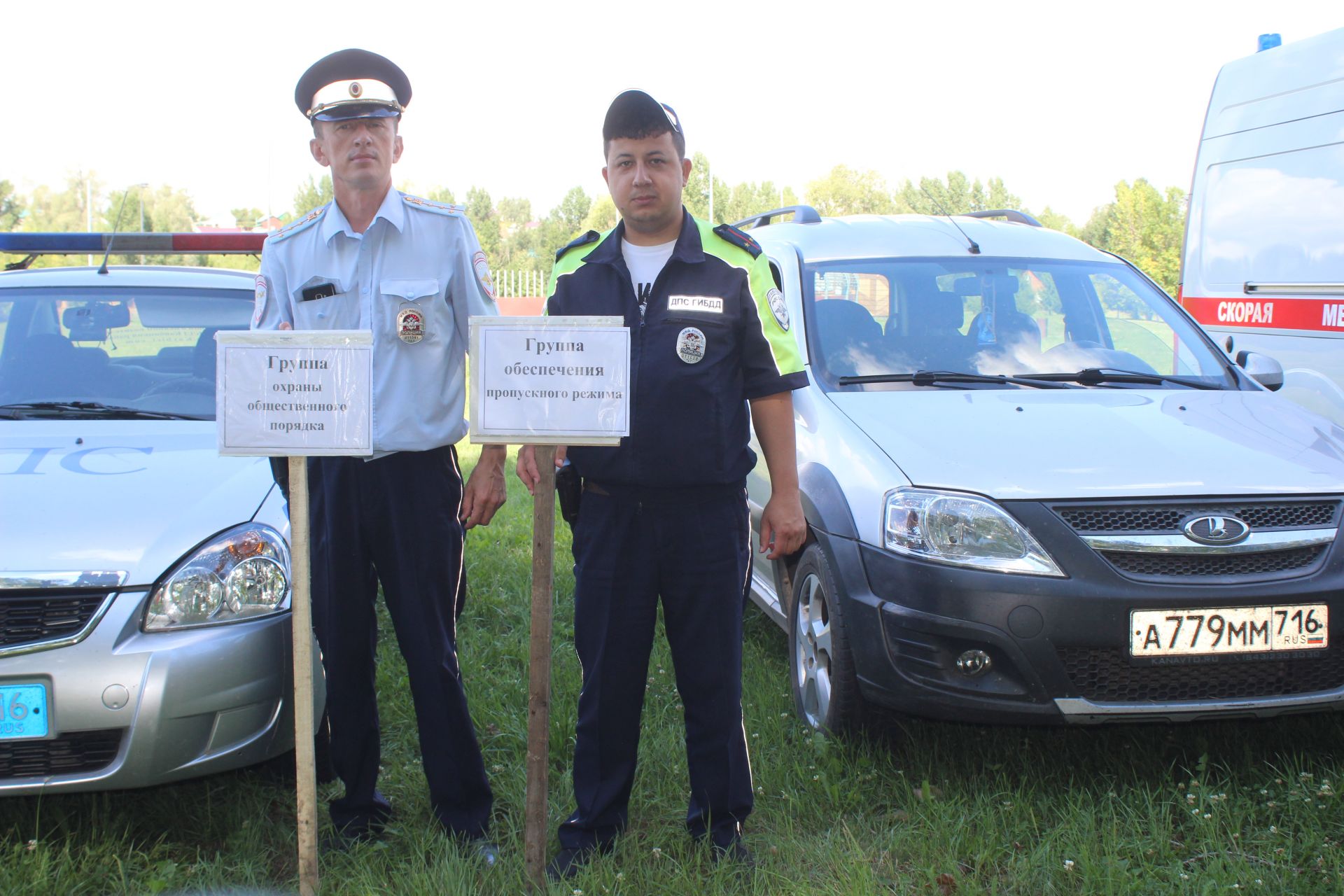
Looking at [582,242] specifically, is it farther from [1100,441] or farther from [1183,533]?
[1183,533]

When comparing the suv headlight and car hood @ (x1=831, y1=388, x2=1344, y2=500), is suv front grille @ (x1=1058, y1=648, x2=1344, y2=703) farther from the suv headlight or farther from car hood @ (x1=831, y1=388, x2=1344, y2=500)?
car hood @ (x1=831, y1=388, x2=1344, y2=500)

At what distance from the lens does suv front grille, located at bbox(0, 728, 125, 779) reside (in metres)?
2.48

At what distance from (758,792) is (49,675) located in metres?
1.86

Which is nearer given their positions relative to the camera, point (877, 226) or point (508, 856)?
point (508, 856)

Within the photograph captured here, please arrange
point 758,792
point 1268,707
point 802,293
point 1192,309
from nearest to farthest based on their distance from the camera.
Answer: point 1268,707 → point 758,792 → point 802,293 → point 1192,309

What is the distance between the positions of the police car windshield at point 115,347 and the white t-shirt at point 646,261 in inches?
65.9

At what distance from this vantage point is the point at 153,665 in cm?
252

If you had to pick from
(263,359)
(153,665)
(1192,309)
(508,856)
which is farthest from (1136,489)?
(1192,309)

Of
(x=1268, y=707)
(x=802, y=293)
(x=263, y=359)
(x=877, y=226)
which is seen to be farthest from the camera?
(x=877, y=226)

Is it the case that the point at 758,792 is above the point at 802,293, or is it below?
below

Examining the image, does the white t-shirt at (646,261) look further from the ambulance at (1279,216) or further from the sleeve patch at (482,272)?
the ambulance at (1279,216)

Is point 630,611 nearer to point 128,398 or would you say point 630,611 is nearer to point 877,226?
point 128,398

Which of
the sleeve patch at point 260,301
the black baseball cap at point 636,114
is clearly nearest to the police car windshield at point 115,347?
the sleeve patch at point 260,301

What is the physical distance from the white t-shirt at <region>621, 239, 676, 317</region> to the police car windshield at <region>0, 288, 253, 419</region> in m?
1.68
